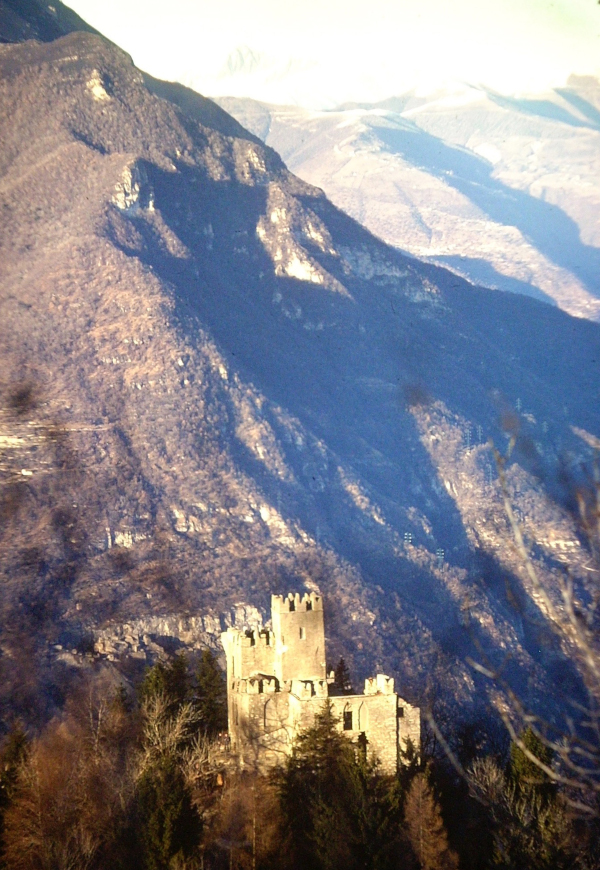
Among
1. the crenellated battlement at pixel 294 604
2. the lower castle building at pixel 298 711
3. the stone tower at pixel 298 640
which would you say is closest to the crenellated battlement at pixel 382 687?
the lower castle building at pixel 298 711

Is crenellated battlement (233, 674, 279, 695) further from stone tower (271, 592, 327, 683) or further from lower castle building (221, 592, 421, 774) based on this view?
stone tower (271, 592, 327, 683)

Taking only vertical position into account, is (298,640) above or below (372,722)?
above

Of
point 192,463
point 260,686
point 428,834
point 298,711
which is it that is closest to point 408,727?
point 298,711

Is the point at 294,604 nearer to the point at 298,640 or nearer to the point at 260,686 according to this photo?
the point at 298,640

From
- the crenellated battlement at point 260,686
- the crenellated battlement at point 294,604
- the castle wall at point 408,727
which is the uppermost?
the crenellated battlement at point 294,604

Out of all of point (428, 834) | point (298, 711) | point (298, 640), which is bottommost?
point (428, 834)

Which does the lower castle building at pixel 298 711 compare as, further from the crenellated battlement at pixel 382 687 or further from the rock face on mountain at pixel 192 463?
the rock face on mountain at pixel 192 463
